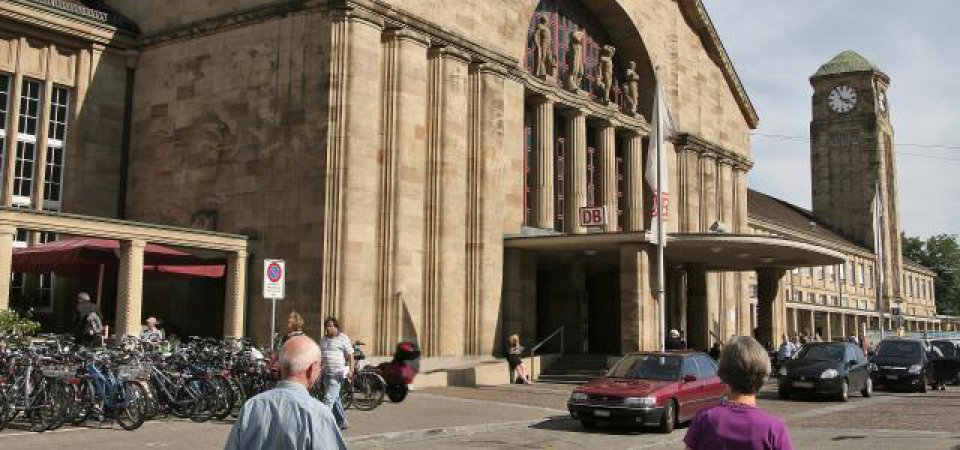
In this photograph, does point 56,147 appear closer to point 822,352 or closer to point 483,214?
point 483,214

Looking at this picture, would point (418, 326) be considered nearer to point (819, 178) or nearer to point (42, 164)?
point (42, 164)

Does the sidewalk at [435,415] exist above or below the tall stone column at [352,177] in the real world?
below

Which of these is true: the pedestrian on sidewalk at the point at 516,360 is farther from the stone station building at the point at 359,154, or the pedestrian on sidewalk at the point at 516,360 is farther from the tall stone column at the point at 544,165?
the tall stone column at the point at 544,165

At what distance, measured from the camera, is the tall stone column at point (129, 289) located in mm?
21016

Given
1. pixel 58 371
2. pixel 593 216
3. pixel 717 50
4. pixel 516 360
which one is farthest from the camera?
pixel 717 50

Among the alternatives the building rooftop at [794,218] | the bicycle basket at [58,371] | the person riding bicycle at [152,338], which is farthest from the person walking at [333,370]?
the building rooftop at [794,218]

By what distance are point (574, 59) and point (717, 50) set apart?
10401mm

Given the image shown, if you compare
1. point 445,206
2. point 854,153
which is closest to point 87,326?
point 445,206

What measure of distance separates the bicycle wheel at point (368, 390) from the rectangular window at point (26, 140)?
14.1 metres

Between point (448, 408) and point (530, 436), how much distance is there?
12.5ft

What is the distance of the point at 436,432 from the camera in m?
15.0

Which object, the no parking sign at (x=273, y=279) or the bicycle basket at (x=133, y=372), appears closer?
the bicycle basket at (x=133, y=372)

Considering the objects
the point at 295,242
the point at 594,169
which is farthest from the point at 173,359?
the point at 594,169

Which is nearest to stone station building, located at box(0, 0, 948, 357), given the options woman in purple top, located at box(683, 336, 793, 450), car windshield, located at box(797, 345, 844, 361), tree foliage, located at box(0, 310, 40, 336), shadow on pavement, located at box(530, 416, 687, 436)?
car windshield, located at box(797, 345, 844, 361)
